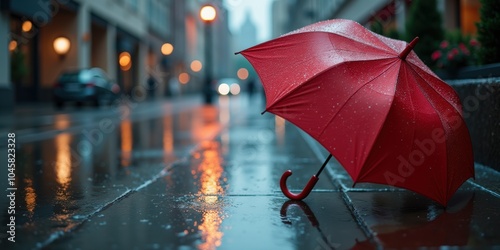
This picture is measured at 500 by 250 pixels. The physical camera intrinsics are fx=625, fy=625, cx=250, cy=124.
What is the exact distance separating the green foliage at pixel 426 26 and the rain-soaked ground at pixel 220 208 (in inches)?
148

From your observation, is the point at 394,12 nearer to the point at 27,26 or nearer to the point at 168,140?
the point at 168,140

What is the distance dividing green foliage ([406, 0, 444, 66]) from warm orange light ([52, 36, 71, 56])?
79.6ft

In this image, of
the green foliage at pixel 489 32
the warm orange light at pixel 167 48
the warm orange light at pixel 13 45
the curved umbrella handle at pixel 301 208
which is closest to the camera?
the curved umbrella handle at pixel 301 208

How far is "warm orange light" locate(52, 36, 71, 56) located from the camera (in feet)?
106

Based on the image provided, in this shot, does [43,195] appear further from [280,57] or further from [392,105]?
[392,105]

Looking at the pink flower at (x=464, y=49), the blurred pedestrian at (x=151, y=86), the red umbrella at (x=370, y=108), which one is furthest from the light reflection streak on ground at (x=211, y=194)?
the blurred pedestrian at (x=151, y=86)

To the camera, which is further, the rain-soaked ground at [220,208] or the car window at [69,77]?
the car window at [69,77]

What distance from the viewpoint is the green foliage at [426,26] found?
38.6 feet

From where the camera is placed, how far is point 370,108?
4465 mm

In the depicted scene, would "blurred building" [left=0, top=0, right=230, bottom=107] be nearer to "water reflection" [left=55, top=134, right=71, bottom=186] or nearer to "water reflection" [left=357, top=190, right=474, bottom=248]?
"water reflection" [left=55, top=134, right=71, bottom=186]

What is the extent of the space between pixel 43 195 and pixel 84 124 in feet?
38.0

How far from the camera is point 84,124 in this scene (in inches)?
674

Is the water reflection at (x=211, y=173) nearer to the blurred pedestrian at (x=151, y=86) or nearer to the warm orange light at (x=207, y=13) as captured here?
the warm orange light at (x=207, y=13)

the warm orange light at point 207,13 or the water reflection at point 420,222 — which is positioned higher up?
the warm orange light at point 207,13
